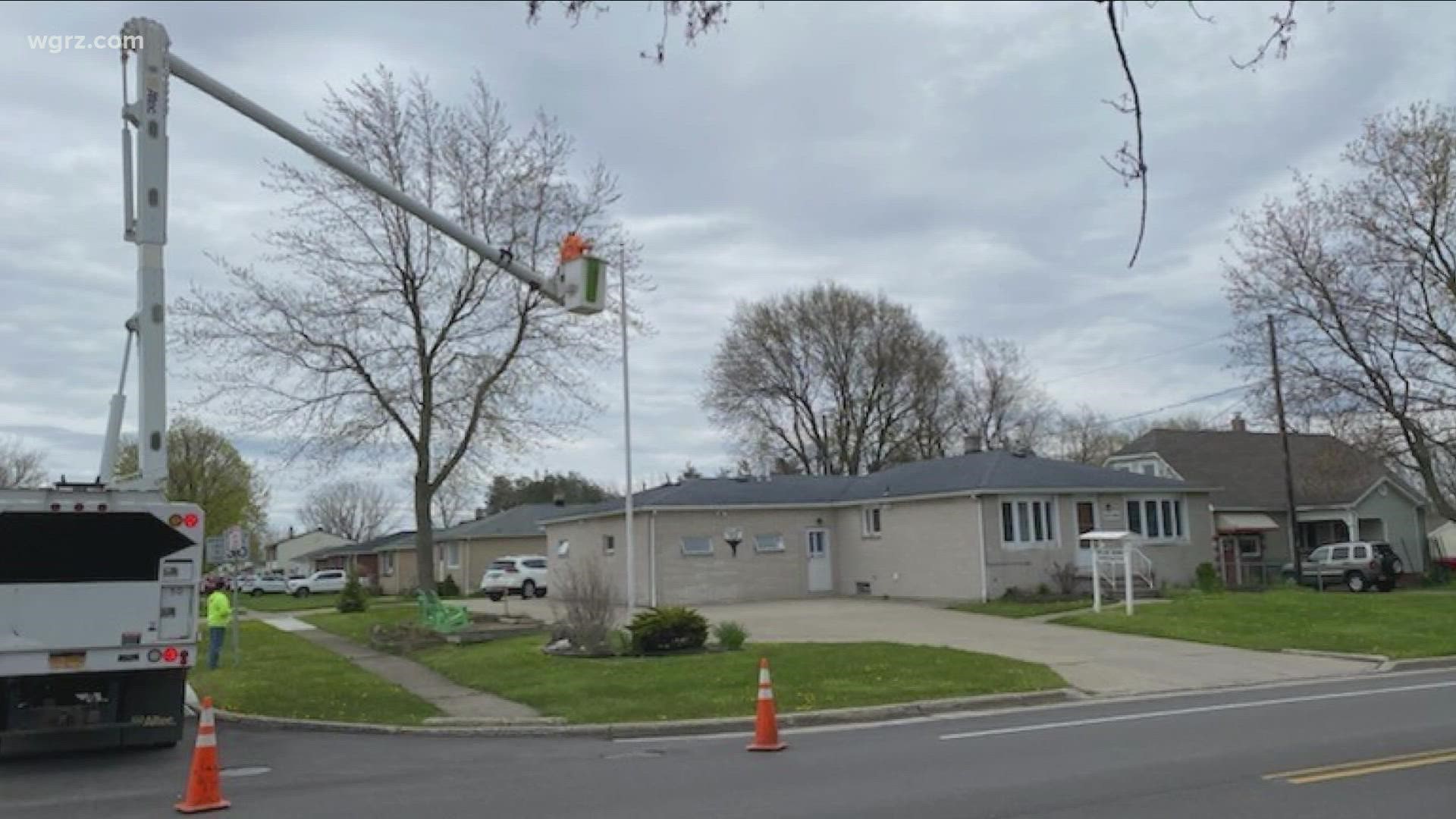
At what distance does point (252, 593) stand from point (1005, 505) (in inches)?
2121

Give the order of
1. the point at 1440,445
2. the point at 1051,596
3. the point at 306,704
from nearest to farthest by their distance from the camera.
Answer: the point at 306,704
the point at 1051,596
the point at 1440,445

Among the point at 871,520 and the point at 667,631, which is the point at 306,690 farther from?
the point at 871,520

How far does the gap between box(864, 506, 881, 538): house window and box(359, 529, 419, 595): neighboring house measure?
3034 cm

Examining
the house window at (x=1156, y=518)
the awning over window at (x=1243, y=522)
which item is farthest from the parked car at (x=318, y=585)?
the house window at (x=1156, y=518)

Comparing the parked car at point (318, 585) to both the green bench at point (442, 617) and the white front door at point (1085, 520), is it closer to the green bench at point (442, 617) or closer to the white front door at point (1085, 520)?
the green bench at point (442, 617)

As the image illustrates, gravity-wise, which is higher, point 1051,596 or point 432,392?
point 432,392

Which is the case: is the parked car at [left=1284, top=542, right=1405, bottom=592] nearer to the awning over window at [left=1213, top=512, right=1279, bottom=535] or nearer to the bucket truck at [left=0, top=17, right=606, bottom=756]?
the awning over window at [left=1213, top=512, right=1279, bottom=535]

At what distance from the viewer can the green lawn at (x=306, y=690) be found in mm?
15461

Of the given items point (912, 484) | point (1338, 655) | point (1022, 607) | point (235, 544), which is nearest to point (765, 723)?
point (1338, 655)

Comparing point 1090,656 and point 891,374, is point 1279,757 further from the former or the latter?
point 891,374

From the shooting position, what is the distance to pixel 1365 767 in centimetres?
962

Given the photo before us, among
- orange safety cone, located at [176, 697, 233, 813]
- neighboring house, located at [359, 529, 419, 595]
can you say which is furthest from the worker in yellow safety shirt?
neighboring house, located at [359, 529, 419, 595]

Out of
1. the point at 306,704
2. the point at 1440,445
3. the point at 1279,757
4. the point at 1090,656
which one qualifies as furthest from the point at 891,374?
the point at 1279,757

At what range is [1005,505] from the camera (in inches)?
1292
